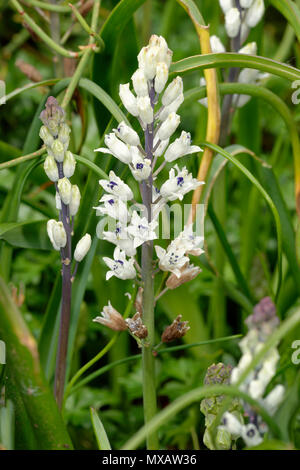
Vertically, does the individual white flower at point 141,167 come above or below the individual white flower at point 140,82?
below

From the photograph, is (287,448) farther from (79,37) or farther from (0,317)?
(79,37)

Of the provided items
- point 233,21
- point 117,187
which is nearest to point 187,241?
point 117,187

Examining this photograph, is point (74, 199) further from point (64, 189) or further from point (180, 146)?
point (180, 146)

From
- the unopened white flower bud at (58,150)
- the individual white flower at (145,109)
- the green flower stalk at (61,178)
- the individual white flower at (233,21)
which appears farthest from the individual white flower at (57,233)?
the individual white flower at (233,21)

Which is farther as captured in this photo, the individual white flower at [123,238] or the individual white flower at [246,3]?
the individual white flower at [246,3]

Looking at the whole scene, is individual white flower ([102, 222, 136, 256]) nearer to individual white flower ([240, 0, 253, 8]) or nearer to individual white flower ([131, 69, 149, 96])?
individual white flower ([131, 69, 149, 96])

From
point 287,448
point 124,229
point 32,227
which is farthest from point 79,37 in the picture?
point 287,448

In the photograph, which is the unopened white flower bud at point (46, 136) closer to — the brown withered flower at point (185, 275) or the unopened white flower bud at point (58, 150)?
the unopened white flower bud at point (58, 150)
